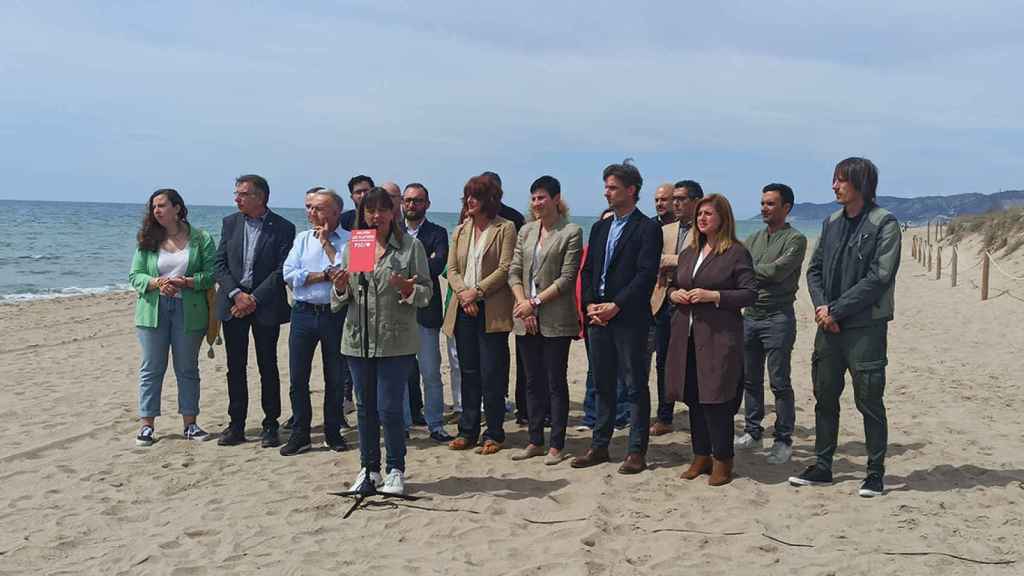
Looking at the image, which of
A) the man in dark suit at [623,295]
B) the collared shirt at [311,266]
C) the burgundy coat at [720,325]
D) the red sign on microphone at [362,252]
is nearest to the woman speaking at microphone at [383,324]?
the red sign on microphone at [362,252]

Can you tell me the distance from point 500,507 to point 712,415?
151 cm

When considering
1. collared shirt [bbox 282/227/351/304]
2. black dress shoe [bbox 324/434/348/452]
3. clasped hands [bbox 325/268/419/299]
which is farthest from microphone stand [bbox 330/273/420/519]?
black dress shoe [bbox 324/434/348/452]

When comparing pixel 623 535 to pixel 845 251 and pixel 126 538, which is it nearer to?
pixel 845 251

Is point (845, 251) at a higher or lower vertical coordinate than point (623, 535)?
higher

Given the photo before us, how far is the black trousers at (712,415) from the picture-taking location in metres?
5.24

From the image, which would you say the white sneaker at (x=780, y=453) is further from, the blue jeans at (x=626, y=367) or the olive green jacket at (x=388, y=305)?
the olive green jacket at (x=388, y=305)

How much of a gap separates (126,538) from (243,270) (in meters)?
2.33

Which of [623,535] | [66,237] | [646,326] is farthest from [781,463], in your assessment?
[66,237]

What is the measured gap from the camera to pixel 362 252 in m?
4.55

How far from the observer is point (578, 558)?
13.5 feet

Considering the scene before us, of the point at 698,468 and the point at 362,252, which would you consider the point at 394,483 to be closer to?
the point at 362,252

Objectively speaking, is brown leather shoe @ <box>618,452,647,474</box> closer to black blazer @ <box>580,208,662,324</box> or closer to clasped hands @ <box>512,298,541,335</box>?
black blazer @ <box>580,208,662,324</box>

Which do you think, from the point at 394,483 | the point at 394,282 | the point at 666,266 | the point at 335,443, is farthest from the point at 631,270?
the point at 335,443

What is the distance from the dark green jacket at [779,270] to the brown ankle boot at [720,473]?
3.93ft
